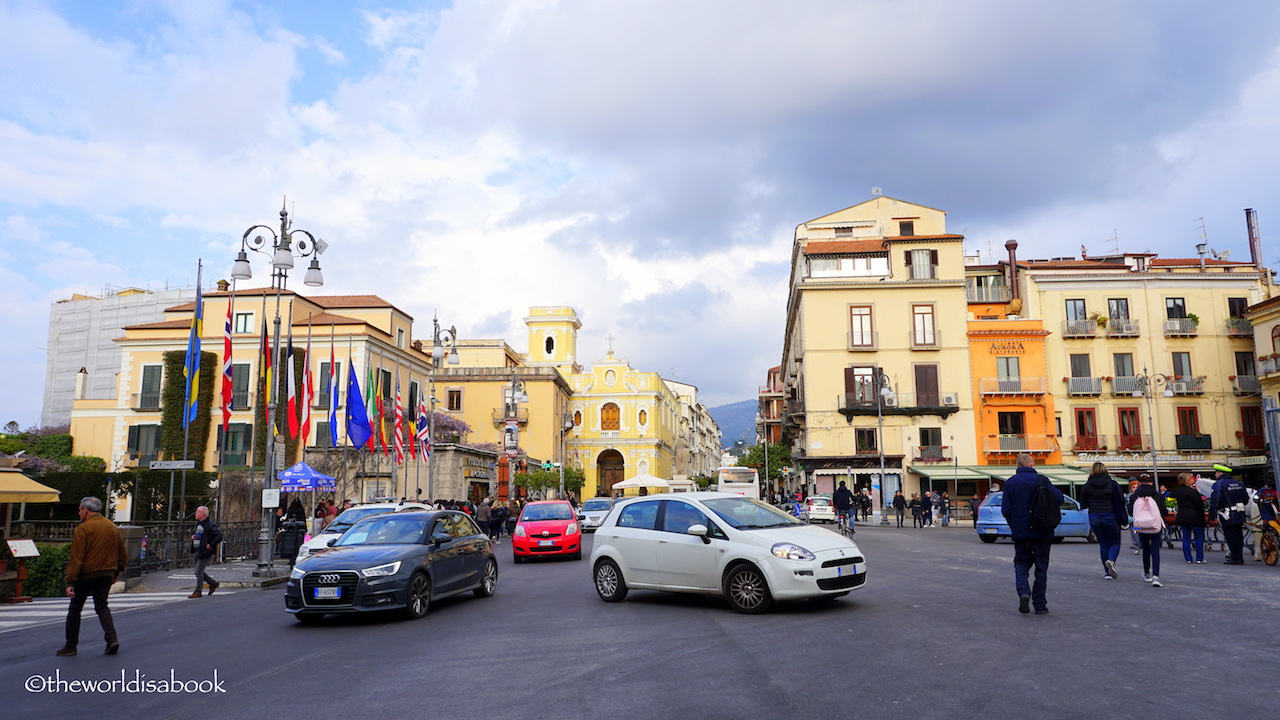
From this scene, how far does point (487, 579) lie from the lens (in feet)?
44.5

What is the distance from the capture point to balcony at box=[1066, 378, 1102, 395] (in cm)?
4744

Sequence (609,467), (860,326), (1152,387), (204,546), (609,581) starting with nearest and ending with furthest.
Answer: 1. (609,581)
2. (204,546)
3. (1152,387)
4. (860,326)
5. (609,467)

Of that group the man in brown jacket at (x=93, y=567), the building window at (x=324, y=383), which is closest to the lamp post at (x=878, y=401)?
the building window at (x=324, y=383)

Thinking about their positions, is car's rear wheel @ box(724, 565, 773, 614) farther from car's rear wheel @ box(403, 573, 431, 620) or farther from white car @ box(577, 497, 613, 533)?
white car @ box(577, 497, 613, 533)

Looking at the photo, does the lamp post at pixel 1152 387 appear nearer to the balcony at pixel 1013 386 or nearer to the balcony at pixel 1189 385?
the balcony at pixel 1189 385

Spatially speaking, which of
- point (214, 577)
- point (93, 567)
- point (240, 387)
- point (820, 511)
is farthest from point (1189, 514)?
point (240, 387)

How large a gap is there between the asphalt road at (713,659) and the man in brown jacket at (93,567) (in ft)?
1.01

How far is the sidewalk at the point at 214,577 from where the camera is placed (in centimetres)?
1702

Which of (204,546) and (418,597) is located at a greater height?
(204,546)

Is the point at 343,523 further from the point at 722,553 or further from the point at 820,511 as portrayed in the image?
the point at 820,511

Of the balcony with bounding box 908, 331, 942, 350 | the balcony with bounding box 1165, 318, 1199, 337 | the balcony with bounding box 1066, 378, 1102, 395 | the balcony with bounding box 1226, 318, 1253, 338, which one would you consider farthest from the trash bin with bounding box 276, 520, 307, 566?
the balcony with bounding box 1226, 318, 1253, 338

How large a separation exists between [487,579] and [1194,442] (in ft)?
152

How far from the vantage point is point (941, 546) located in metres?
23.0

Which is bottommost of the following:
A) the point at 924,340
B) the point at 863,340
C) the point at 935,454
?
the point at 935,454
